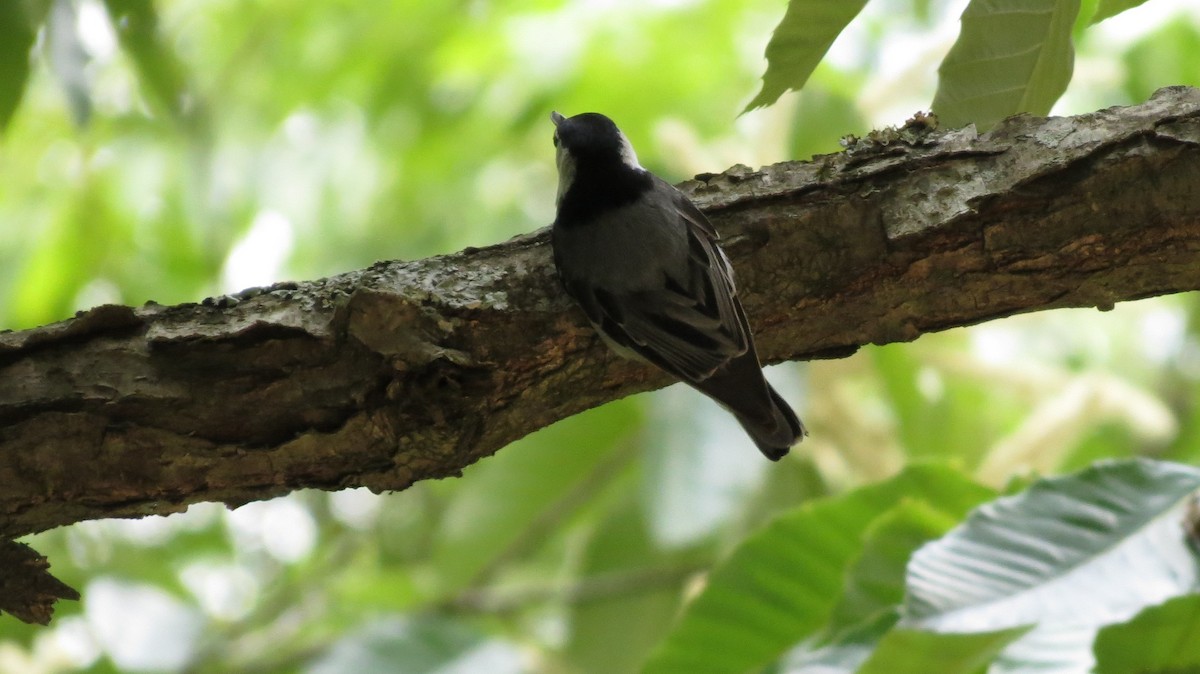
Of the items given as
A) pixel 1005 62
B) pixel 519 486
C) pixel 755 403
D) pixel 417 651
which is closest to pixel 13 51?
pixel 755 403

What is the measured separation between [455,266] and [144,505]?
2.13 feet

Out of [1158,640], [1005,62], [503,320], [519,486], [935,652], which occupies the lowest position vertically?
[1158,640]

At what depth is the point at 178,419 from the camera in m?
1.73

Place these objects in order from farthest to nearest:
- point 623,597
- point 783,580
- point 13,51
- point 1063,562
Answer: point 623,597, point 783,580, point 1063,562, point 13,51

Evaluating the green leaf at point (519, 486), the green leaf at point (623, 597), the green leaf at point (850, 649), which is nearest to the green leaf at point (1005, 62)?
the green leaf at point (850, 649)

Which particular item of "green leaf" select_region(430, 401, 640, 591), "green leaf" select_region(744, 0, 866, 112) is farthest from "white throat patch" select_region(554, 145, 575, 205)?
"green leaf" select_region(430, 401, 640, 591)

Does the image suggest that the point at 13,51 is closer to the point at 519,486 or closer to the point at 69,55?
the point at 69,55

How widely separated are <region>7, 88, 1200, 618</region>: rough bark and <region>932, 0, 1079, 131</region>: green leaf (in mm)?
52

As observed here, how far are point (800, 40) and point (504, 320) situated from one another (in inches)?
26.1

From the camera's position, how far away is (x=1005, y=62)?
1.82 meters

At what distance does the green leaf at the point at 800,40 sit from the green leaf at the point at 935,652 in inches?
49.9

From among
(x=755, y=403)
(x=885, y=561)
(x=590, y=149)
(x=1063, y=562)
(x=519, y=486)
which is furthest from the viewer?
(x=519, y=486)

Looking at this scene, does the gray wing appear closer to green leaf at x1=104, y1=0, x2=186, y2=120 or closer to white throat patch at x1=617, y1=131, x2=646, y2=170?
white throat patch at x1=617, y1=131, x2=646, y2=170

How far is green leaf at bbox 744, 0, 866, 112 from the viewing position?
5.40 ft
